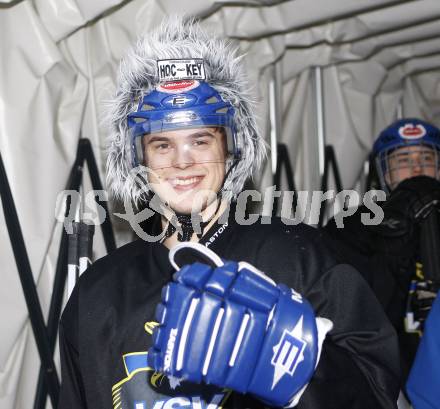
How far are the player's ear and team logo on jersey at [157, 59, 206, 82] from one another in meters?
0.61

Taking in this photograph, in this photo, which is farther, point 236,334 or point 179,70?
point 179,70

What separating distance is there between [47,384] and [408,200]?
1528 millimetres

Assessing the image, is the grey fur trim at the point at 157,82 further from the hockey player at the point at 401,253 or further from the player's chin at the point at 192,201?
the hockey player at the point at 401,253

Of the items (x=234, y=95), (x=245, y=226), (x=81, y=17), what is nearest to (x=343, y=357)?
(x=245, y=226)

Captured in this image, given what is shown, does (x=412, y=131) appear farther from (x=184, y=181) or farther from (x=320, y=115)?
(x=184, y=181)

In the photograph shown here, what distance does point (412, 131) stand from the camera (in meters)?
3.33

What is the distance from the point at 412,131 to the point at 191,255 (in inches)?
80.7

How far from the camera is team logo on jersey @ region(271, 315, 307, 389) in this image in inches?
56.4

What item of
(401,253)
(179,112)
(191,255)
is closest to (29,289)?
(179,112)

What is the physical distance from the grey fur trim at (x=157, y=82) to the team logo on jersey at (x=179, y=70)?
0.10ft

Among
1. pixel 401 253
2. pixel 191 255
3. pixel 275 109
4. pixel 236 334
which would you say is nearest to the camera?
pixel 236 334

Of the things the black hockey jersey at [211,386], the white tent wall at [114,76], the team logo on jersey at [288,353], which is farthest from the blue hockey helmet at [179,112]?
the team logo on jersey at [288,353]

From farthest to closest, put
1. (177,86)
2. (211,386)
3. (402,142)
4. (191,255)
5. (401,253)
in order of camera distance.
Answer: (402,142)
(401,253)
(177,86)
(211,386)
(191,255)

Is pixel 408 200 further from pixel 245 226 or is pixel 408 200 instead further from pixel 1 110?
pixel 1 110
